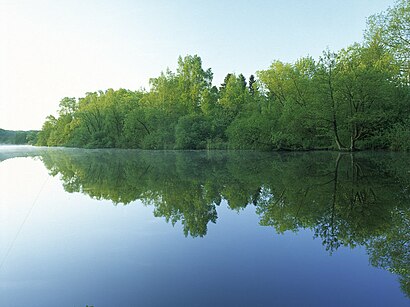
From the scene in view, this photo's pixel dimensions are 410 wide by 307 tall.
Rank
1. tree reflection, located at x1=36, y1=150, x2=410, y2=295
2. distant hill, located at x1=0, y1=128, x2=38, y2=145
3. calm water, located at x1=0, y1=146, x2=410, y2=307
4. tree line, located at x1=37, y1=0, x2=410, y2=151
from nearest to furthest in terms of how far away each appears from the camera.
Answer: calm water, located at x1=0, y1=146, x2=410, y2=307 < tree reflection, located at x1=36, y1=150, x2=410, y2=295 < tree line, located at x1=37, y1=0, x2=410, y2=151 < distant hill, located at x1=0, y1=128, x2=38, y2=145

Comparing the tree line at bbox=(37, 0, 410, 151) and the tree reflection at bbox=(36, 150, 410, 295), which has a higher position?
the tree line at bbox=(37, 0, 410, 151)

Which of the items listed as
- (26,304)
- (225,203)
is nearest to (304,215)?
(225,203)

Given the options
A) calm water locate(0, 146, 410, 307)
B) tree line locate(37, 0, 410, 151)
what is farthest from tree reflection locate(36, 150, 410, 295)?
tree line locate(37, 0, 410, 151)

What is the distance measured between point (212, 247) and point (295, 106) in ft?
108

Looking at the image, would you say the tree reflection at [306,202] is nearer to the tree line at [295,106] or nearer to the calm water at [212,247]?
the calm water at [212,247]

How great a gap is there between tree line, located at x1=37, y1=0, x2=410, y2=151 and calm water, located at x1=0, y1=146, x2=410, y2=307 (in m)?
21.2

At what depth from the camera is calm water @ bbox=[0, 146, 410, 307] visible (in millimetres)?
4082

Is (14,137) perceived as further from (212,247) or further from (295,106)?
(212,247)

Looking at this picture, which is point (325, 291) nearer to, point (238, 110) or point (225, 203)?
point (225, 203)

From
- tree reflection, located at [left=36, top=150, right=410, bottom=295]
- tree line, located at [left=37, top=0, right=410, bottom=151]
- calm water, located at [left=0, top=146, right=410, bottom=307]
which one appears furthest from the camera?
tree line, located at [left=37, top=0, right=410, bottom=151]

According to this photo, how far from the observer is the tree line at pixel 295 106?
29.8 meters

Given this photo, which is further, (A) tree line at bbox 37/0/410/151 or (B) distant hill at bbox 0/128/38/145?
(B) distant hill at bbox 0/128/38/145

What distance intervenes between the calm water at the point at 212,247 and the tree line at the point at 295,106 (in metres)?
21.2

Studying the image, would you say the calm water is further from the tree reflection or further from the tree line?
the tree line
